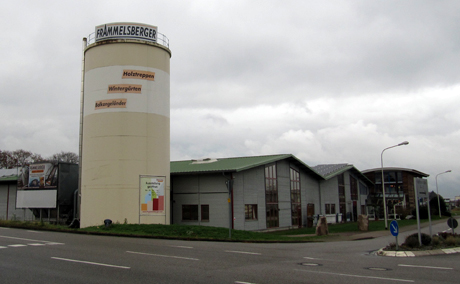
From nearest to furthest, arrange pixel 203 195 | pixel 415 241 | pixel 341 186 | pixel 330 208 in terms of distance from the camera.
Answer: pixel 415 241
pixel 203 195
pixel 330 208
pixel 341 186

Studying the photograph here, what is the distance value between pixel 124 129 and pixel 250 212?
489 inches

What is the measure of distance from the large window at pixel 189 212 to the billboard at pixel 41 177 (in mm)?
10252

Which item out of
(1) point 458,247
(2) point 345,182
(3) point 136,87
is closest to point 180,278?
(1) point 458,247

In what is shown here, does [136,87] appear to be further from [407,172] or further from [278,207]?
[407,172]

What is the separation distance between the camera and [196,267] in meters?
11.7

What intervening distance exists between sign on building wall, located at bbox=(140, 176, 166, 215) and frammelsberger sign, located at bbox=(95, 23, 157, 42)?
10.1 meters

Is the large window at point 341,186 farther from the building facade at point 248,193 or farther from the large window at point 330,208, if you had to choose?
the building facade at point 248,193

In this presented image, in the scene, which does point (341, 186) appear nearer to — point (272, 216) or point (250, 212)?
point (272, 216)

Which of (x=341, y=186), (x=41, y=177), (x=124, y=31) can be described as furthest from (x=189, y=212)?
(x=341, y=186)

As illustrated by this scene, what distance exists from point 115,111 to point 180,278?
2003 cm

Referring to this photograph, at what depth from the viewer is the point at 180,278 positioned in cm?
991

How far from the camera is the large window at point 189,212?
3278 cm

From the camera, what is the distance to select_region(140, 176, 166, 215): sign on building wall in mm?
28156

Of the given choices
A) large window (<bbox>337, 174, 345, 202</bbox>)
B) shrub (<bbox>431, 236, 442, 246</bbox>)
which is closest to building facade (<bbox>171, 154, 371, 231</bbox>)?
large window (<bbox>337, 174, 345, 202</bbox>)
